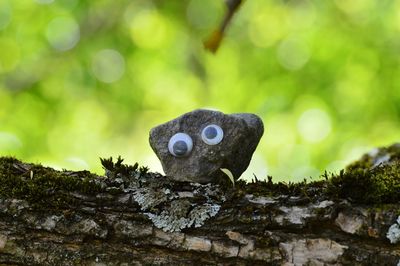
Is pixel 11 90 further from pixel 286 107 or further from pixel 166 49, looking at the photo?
pixel 286 107

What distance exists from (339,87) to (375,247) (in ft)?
17.7

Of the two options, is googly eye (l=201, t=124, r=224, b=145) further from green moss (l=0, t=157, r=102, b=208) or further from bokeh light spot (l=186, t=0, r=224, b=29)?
bokeh light spot (l=186, t=0, r=224, b=29)

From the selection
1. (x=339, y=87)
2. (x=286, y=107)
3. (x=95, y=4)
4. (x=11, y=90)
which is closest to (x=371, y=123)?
(x=339, y=87)

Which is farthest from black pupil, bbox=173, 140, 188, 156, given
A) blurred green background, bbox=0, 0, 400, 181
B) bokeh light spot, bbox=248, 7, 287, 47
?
bokeh light spot, bbox=248, 7, 287, 47

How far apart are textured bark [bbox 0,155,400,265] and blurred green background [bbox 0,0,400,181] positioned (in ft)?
14.9

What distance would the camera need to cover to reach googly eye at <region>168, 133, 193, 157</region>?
8.57 feet

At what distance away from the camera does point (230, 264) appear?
2.11m

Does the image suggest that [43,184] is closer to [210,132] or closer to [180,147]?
[180,147]

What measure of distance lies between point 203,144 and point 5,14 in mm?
5997

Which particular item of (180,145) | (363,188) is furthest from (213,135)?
(363,188)

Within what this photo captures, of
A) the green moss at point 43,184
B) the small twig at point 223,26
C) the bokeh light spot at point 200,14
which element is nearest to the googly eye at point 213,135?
the small twig at point 223,26

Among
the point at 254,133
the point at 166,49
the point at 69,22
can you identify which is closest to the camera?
the point at 254,133

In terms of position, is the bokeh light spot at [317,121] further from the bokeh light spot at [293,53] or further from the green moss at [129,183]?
the green moss at [129,183]

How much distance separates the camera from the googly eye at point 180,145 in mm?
2613
